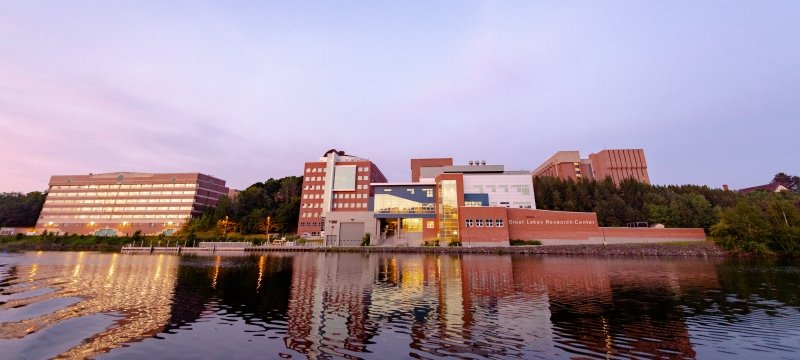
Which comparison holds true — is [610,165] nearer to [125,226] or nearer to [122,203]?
[125,226]

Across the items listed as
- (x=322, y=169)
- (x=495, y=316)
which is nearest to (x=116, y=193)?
(x=322, y=169)

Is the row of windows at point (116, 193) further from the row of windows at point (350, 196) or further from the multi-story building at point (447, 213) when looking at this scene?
the row of windows at point (350, 196)

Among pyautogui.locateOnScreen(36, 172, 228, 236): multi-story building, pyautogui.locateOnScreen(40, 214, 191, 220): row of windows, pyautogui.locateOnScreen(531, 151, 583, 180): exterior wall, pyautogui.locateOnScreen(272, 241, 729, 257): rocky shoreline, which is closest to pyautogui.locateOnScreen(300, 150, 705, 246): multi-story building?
pyautogui.locateOnScreen(272, 241, 729, 257): rocky shoreline

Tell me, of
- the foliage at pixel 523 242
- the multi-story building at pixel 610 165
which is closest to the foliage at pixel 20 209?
the foliage at pixel 523 242

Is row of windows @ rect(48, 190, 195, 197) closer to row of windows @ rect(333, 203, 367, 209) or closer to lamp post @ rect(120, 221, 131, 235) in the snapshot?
lamp post @ rect(120, 221, 131, 235)

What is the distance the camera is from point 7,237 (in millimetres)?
95938

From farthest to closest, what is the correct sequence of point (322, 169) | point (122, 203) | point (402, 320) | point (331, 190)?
point (122, 203)
point (322, 169)
point (331, 190)
point (402, 320)

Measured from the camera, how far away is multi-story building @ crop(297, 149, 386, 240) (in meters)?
93.5

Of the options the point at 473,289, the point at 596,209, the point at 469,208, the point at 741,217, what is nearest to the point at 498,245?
the point at 469,208

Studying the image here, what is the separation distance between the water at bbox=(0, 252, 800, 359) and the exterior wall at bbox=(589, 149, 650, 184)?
123218 millimetres

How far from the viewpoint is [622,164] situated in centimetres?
13262

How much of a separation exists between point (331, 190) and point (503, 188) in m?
47.3

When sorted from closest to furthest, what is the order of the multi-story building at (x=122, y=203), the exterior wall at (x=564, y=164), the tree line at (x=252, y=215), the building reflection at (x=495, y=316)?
1. the building reflection at (x=495, y=316)
2. the tree line at (x=252, y=215)
3. the multi-story building at (x=122, y=203)
4. the exterior wall at (x=564, y=164)

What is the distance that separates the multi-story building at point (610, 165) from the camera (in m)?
132
